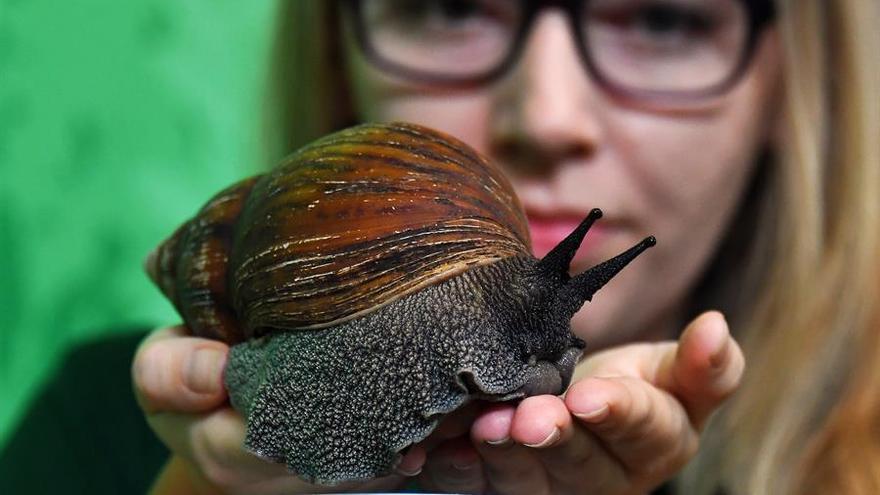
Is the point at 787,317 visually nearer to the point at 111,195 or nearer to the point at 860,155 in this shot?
the point at 860,155

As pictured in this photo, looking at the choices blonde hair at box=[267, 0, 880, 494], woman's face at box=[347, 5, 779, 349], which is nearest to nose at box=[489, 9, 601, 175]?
woman's face at box=[347, 5, 779, 349]

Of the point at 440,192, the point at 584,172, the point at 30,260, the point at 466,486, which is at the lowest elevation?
the point at 30,260

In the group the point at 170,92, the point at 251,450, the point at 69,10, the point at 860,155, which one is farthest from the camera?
the point at 170,92

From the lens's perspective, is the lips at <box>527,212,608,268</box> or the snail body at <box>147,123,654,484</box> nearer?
the snail body at <box>147,123,654,484</box>

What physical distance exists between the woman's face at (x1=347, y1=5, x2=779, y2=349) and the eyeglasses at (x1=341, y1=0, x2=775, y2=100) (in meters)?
0.02

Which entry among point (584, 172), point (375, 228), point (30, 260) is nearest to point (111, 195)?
Result: point (30, 260)

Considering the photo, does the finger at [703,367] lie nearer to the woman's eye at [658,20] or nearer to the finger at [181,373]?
the finger at [181,373]

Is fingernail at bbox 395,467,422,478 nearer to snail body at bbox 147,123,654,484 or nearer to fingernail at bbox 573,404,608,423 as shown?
snail body at bbox 147,123,654,484

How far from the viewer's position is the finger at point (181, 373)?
730 mm

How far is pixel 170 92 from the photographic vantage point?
1.99 metres

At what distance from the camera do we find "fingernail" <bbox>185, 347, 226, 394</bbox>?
724mm

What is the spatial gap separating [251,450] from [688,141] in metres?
0.82

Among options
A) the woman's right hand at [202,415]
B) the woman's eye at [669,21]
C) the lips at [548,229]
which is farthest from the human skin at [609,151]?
the woman's right hand at [202,415]

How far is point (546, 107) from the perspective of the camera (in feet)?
3.58
